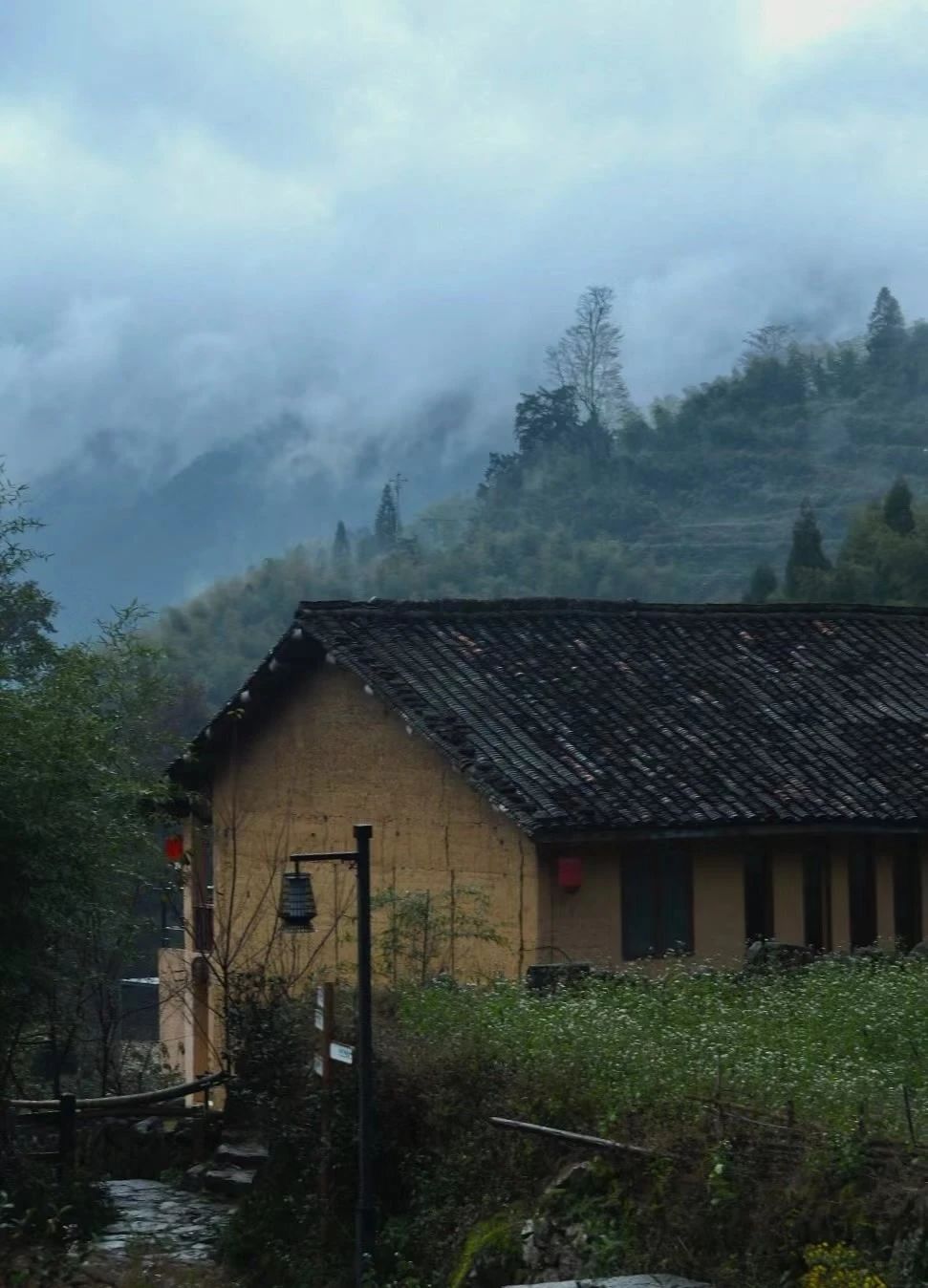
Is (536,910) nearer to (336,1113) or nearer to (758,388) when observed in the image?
(336,1113)

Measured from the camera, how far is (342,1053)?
1278cm

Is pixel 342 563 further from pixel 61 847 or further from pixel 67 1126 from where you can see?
pixel 61 847

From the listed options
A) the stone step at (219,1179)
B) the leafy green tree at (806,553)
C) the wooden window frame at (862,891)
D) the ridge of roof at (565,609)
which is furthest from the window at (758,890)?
the leafy green tree at (806,553)

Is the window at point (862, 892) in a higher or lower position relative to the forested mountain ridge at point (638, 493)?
lower

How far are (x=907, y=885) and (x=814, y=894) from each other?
1190mm

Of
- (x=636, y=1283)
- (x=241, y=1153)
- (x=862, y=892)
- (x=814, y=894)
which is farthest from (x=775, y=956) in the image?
(x=636, y=1283)

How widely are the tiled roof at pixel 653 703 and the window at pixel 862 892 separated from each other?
82 centimetres

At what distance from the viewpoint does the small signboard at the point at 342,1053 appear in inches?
501

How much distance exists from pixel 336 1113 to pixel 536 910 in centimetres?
524

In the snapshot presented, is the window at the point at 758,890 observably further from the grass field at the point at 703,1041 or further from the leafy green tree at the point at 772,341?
the leafy green tree at the point at 772,341

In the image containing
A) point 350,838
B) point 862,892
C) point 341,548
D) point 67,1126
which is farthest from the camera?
point 341,548

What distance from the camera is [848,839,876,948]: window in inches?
792

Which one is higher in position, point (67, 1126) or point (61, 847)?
point (61, 847)

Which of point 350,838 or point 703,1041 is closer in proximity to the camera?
point 703,1041
